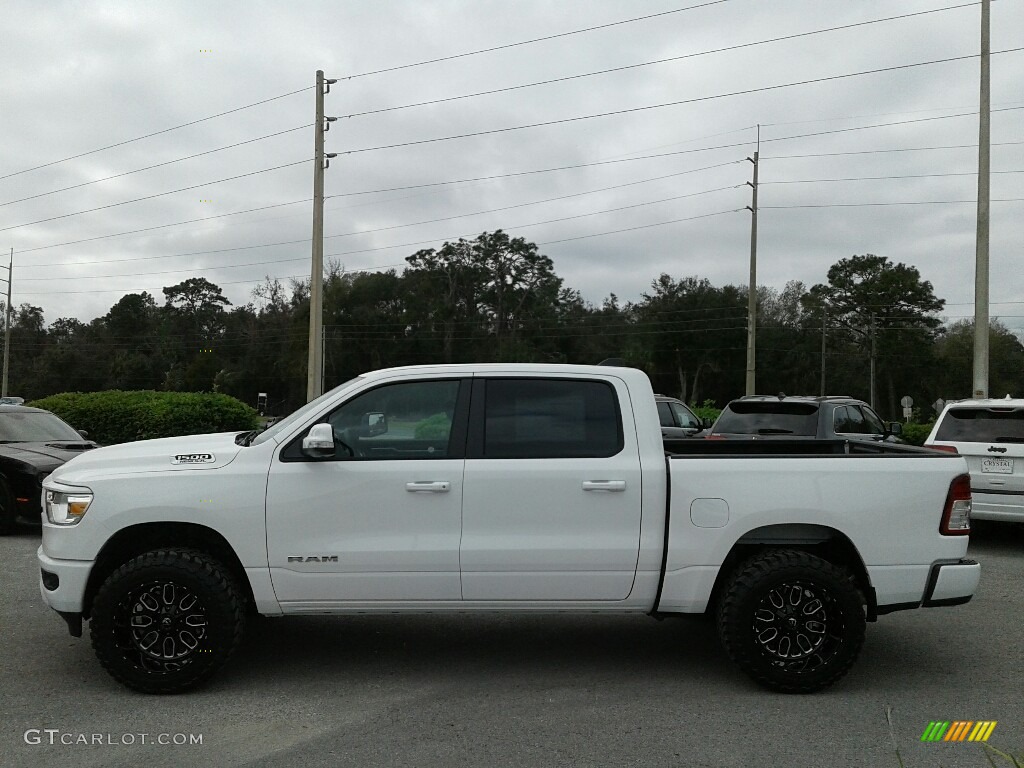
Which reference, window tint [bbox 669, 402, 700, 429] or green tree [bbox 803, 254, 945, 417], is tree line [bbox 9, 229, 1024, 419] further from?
window tint [bbox 669, 402, 700, 429]

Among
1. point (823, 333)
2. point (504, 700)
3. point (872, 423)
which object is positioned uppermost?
point (823, 333)

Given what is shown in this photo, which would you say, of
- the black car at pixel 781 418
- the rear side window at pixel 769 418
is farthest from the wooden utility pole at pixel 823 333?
the rear side window at pixel 769 418

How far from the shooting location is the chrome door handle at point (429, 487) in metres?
5.15

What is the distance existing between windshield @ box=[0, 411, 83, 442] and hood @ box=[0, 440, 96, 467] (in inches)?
7.6

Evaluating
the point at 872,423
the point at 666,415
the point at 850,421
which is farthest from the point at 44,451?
the point at 666,415

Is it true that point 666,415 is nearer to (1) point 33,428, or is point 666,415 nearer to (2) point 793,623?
(1) point 33,428

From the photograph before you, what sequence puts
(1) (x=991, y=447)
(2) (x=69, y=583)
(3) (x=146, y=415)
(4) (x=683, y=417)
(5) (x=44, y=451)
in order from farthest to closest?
1. (4) (x=683, y=417)
2. (3) (x=146, y=415)
3. (5) (x=44, y=451)
4. (1) (x=991, y=447)
5. (2) (x=69, y=583)

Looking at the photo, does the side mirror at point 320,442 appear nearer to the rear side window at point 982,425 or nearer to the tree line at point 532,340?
the rear side window at point 982,425

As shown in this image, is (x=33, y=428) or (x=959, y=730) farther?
(x=33, y=428)

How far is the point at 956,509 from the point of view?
5.32 meters

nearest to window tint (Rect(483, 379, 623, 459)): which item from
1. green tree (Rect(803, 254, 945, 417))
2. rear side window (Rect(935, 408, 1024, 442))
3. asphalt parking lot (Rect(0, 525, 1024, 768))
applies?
asphalt parking lot (Rect(0, 525, 1024, 768))

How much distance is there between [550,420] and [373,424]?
1052 mm

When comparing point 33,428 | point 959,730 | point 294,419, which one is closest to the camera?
point 959,730

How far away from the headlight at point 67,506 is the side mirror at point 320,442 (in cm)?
128
